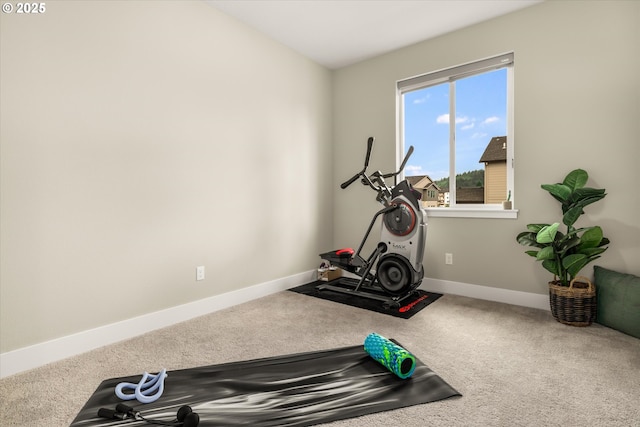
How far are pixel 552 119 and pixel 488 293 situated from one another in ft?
5.26

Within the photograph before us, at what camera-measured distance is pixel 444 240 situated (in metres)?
3.43

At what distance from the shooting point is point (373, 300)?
124 inches

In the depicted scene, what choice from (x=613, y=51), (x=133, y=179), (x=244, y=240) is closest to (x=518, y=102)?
(x=613, y=51)

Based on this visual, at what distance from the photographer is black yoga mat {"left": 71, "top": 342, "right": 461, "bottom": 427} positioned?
145 centimetres

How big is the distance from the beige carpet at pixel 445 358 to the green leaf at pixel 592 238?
0.60m

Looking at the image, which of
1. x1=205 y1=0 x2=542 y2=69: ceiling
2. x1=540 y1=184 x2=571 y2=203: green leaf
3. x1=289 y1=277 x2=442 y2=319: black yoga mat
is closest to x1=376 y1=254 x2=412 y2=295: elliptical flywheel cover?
x1=289 y1=277 x2=442 y2=319: black yoga mat

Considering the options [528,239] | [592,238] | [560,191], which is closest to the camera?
[592,238]

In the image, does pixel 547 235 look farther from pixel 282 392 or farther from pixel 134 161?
pixel 134 161

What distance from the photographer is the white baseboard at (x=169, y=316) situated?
1912 millimetres

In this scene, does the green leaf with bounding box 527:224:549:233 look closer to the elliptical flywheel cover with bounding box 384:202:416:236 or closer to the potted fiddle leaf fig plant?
the potted fiddle leaf fig plant

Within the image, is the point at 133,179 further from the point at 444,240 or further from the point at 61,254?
the point at 444,240

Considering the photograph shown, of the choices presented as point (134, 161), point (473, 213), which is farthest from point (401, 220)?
point (134, 161)

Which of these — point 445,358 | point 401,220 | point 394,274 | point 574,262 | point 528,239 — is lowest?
point 445,358

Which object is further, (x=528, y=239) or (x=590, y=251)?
A: (x=528, y=239)
